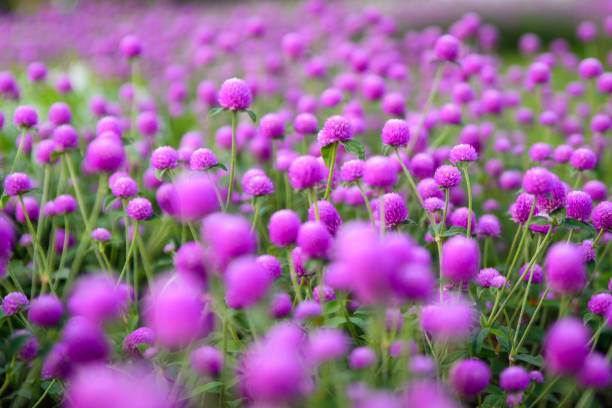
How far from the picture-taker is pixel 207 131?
13.8ft

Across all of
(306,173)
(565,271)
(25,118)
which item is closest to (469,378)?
(565,271)

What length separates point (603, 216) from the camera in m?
1.88

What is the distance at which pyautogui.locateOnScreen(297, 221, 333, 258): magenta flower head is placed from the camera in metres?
1.46

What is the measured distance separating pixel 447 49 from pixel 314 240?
1.69 metres

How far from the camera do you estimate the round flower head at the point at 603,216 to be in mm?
1863

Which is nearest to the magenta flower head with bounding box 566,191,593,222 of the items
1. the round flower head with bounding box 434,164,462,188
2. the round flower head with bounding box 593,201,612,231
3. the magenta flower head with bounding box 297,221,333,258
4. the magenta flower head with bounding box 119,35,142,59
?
the round flower head with bounding box 593,201,612,231

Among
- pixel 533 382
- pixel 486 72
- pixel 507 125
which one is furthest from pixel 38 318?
pixel 507 125

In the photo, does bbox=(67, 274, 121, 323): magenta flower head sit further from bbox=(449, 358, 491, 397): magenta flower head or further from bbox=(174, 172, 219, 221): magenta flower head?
bbox=(449, 358, 491, 397): magenta flower head

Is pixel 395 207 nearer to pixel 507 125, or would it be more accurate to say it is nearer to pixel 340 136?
pixel 340 136

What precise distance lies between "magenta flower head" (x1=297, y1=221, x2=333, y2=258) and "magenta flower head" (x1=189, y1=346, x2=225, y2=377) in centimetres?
40

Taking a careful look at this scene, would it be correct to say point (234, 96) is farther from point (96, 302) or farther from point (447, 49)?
point (447, 49)

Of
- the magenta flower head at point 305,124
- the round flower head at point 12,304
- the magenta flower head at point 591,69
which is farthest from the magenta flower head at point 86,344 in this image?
the magenta flower head at point 591,69

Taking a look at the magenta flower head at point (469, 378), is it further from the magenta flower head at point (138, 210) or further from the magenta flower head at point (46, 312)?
the magenta flower head at point (138, 210)

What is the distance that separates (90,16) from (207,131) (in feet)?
18.6
